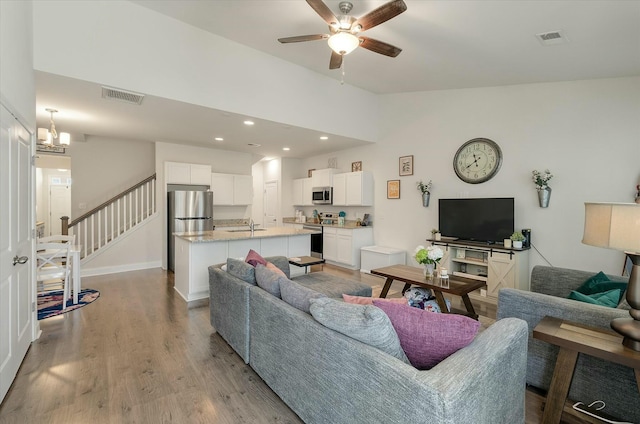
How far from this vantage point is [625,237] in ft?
4.89

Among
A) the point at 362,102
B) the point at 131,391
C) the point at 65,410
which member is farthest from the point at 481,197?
the point at 65,410

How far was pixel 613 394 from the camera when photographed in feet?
5.83

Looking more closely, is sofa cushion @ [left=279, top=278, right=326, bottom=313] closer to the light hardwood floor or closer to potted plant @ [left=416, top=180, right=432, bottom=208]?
the light hardwood floor

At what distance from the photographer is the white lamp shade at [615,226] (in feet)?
4.83

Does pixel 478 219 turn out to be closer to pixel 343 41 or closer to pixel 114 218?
pixel 343 41

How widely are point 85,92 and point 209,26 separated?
1.66 m

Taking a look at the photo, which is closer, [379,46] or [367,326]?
[367,326]

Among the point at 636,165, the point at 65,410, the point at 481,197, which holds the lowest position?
the point at 65,410

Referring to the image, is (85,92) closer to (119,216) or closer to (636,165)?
(119,216)

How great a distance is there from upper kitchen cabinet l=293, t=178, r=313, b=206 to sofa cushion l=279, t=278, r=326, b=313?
549cm

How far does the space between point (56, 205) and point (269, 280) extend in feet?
25.1

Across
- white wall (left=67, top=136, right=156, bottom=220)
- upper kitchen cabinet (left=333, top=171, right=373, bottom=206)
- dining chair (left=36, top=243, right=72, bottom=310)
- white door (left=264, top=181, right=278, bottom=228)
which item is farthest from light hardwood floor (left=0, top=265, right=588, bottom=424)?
white door (left=264, top=181, right=278, bottom=228)

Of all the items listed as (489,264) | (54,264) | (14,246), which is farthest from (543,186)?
(54,264)

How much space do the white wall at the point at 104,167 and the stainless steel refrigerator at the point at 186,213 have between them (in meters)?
1.59
